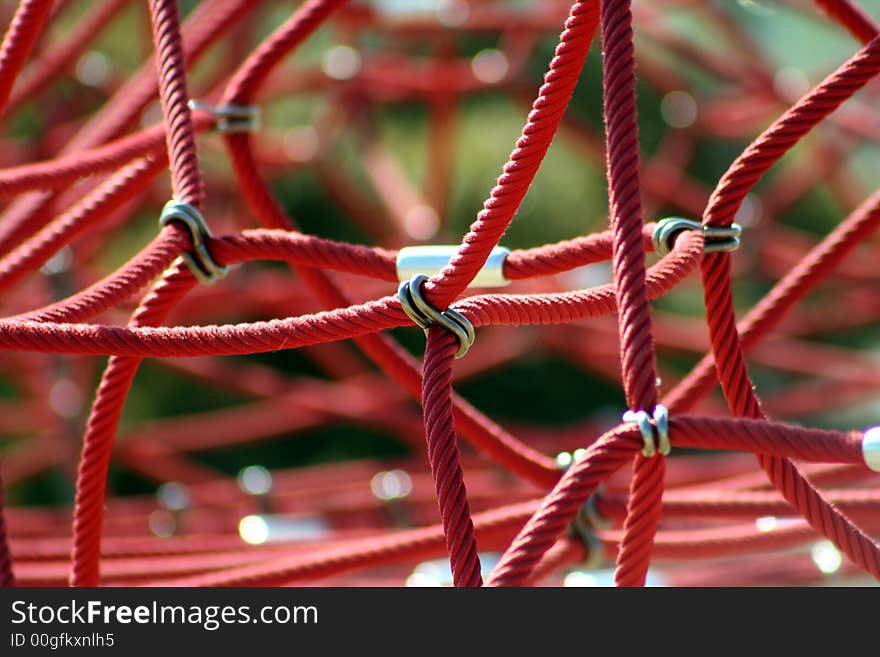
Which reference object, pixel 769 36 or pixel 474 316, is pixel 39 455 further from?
pixel 769 36

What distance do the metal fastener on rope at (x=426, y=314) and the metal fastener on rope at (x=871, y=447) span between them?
20 cm

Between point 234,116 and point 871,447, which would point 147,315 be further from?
point 871,447

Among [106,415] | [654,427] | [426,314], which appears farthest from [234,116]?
[654,427]

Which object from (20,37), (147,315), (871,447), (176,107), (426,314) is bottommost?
(871,447)

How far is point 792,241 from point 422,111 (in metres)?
2.14

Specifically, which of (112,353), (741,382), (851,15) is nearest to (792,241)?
(851,15)

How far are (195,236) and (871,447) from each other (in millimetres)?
425

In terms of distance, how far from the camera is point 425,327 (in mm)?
588

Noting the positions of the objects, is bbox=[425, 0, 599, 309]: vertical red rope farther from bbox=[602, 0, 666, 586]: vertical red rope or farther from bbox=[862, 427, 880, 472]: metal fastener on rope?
bbox=[862, 427, 880, 472]: metal fastener on rope

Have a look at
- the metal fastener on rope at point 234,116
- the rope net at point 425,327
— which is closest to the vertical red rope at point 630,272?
the rope net at point 425,327

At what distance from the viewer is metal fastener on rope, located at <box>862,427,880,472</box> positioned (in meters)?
0.52

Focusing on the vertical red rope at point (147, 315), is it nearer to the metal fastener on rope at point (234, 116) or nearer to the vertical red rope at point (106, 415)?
the vertical red rope at point (106, 415)

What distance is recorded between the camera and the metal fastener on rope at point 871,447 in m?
0.52

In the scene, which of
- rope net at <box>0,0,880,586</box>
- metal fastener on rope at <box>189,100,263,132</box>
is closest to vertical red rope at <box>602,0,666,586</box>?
rope net at <box>0,0,880,586</box>
